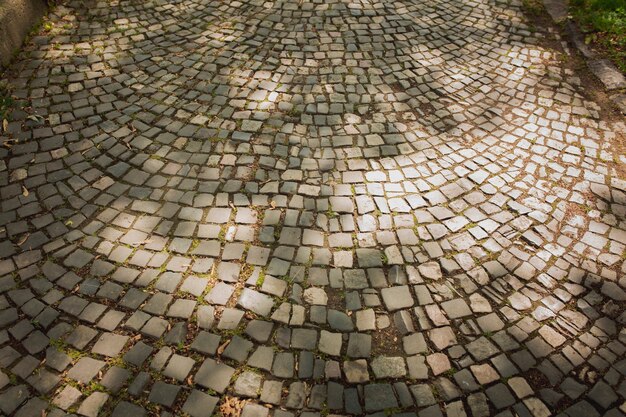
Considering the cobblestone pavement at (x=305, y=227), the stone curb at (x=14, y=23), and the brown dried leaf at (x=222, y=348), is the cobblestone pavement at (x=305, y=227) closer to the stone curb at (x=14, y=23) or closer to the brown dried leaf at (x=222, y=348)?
the brown dried leaf at (x=222, y=348)

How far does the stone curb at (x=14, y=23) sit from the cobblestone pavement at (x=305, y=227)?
9.7 inches

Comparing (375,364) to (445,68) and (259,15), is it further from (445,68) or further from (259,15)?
(259,15)

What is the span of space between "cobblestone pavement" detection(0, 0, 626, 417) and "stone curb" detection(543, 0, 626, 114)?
0.35m

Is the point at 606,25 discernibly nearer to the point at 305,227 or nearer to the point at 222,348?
the point at 305,227

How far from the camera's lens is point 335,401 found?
2672 mm

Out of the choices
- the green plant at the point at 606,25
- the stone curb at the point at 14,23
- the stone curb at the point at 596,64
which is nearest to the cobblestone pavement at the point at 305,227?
the stone curb at the point at 14,23

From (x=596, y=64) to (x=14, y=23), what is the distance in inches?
315

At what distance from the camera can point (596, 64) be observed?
217 inches

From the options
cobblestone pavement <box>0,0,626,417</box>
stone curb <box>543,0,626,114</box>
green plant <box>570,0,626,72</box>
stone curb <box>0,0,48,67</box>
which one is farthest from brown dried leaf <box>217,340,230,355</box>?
green plant <box>570,0,626,72</box>

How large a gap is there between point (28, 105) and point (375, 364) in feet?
15.9

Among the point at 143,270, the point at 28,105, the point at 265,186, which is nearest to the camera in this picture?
the point at 143,270

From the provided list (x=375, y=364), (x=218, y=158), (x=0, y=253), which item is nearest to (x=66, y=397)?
(x=0, y=253)

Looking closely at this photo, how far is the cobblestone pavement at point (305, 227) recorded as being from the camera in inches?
109

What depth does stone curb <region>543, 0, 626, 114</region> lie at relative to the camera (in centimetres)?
512
